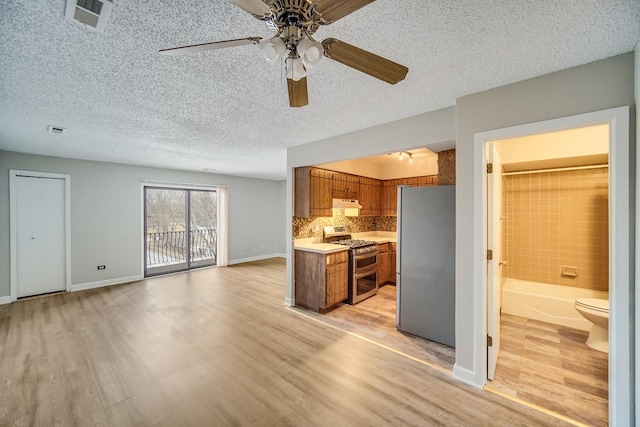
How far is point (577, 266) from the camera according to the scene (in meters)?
3.50

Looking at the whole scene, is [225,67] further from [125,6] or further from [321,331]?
[321,331]

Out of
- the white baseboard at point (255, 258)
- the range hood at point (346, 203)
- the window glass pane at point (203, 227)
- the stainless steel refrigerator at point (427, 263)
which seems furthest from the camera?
the white baseboard at point (255, 258)

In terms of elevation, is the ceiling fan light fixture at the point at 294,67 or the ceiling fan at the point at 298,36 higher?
the ceiling fan at the point at 298,36

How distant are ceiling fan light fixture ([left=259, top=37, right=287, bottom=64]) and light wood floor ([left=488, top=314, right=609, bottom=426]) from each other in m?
2.91

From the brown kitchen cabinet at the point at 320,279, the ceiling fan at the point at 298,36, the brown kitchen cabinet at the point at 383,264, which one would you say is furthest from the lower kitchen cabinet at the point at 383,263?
the ceiling fan at the point at 298,36

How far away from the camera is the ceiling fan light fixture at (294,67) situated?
1178 mm

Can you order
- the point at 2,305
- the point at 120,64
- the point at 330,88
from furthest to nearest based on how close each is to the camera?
the point at 2,305 < the point at 330,88 < the point at 120,64

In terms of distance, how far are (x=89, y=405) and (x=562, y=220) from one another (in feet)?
18.8

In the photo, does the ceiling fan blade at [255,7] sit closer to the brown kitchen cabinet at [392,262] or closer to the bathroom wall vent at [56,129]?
the bathroom wall vent at [56,129]

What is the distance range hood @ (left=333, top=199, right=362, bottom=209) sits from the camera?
454cm

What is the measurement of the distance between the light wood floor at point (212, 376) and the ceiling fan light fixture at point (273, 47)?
2.28 meters

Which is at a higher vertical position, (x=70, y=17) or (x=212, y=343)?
(x=70, y=17)

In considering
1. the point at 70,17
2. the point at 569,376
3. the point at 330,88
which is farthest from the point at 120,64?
the point at 569,376

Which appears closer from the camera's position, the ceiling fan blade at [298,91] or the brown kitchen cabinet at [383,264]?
the ceiling fan blade at [298,91]
